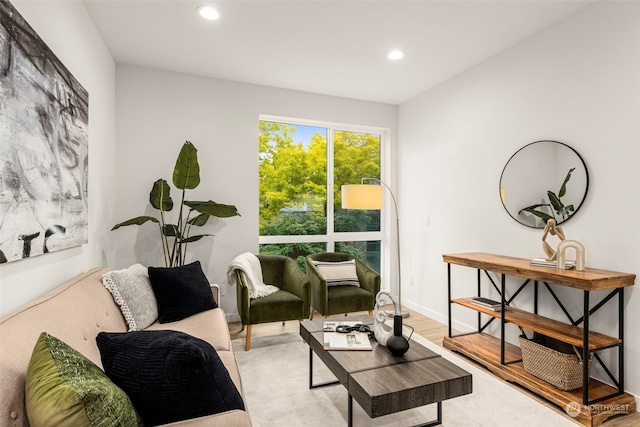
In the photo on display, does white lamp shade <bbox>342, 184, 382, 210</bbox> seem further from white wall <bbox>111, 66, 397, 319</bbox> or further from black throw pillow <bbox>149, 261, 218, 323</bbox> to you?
black throw pillow <bbox>149, 261, 218, 323</bbox>

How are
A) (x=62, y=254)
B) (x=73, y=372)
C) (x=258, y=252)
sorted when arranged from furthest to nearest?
1. (x=258, y=252)
2. (x=62, y=254)
3. (x=73, y=372)

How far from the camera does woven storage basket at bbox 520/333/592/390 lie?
7.30ft

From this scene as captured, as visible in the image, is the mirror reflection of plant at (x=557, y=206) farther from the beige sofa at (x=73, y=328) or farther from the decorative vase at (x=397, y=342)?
the beige sofa at (x=73, y=328)

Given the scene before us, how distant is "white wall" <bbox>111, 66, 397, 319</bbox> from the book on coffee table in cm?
179

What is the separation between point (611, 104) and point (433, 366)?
2.11 meters

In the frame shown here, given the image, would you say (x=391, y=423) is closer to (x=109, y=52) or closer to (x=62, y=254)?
(x=62, y=254)

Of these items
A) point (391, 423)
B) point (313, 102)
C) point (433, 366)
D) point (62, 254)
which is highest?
point (313, 102)

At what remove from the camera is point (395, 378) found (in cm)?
173

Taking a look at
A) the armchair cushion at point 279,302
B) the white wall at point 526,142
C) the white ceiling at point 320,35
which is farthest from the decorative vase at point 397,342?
the white ceiling at point 320,35

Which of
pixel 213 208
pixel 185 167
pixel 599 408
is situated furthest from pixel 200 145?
pixel 599 408

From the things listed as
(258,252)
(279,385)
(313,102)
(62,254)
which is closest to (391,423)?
(279,385)

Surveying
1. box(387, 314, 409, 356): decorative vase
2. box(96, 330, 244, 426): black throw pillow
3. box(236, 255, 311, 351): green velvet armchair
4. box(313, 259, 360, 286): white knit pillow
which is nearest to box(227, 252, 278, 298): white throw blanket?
box(236, 255, 311, 351): green velvet armchair

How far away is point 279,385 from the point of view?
248cm

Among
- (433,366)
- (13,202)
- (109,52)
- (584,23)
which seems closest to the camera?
(13,202)
